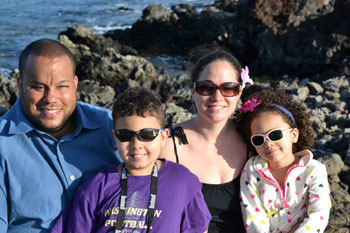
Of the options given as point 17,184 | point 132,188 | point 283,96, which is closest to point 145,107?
point 132,188

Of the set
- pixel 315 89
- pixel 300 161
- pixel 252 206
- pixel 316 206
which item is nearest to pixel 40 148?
pixel 252 206

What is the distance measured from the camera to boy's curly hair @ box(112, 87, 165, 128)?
365cm

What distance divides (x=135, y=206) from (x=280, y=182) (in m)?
1.49

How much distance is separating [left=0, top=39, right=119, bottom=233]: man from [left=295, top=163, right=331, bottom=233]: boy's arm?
206 centimetres

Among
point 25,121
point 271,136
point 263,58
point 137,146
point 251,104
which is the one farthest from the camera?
point 263,58

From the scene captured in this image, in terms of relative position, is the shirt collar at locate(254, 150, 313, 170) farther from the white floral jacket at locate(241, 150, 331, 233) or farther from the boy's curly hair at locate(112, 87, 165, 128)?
the boy's curly hair at locate(112, 87, 165, 128)

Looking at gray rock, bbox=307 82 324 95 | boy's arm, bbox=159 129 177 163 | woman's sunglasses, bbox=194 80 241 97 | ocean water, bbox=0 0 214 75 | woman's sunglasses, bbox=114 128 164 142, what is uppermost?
ocean water, bbox=0 0 214 75

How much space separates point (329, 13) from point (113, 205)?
1986cm

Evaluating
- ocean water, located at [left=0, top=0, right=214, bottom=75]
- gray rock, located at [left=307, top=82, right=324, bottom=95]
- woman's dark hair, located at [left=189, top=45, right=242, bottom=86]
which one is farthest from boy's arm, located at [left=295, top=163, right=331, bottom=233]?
ocean water, located at [left=0, top=0, right=214, bottom=75]

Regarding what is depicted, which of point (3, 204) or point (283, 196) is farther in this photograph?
point (283, 196)

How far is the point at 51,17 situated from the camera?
4281 centimetres

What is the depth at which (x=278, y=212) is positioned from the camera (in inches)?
164

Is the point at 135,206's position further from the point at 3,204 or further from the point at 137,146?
the point at 3,204

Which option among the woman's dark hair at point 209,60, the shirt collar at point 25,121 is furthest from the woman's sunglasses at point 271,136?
the shirt collar at point 25,121
